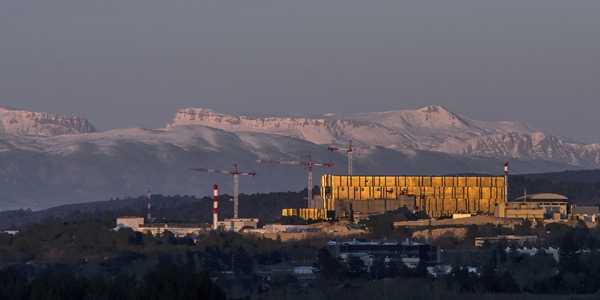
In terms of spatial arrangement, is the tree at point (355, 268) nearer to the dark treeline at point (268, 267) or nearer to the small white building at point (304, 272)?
the dark treeline at point (268, 267)

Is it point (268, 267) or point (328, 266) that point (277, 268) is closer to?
point (268, 267)

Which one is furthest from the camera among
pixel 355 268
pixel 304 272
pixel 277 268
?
pixel 277 268

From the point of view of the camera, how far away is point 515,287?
123688mm

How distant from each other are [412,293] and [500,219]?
82101 mm

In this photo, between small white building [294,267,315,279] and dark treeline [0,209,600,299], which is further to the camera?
small white building [294,267,315,279]

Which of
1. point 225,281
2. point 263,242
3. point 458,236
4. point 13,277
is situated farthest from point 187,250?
point 13,277

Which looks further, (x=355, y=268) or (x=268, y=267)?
(x=268, y=267)

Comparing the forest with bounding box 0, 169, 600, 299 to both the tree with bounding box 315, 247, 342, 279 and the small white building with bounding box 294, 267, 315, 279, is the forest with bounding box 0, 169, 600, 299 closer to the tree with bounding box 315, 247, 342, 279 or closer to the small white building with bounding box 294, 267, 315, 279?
the tree with bounding box 315, 247, 342, 279

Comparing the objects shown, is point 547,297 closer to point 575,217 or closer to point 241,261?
point 241,261

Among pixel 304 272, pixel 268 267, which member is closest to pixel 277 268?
pixel 268 267

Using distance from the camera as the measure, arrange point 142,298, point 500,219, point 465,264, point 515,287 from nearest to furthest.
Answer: point 142,298
point 515,287
point 465,264
point 500,219

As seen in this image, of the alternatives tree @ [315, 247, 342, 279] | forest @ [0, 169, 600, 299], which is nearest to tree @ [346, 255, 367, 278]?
forest @ [0, 169, 600, 299]

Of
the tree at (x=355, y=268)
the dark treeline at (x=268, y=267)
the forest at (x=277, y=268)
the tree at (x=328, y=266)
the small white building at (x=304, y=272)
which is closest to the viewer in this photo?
the forest at (x=277, y=268)

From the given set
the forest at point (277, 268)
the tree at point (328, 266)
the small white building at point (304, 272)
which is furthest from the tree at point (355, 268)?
the small white building at point (304, 272)
